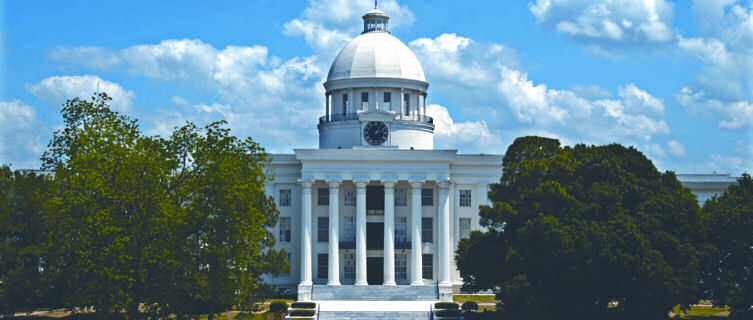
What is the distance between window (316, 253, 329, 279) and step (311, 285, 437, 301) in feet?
11.2

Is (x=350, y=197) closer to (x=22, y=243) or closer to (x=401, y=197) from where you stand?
(x=401, y=197)

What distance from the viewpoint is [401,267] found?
79312mm

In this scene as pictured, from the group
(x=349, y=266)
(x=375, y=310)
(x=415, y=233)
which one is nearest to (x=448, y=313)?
(x=375, y=310)

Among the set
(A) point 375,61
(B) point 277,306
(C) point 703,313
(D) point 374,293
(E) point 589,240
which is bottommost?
(C) point 703,313

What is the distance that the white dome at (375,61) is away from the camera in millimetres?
83562

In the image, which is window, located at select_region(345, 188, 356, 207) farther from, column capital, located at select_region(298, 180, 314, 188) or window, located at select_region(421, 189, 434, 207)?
window, located at select_region(421, 189, 434, 207)

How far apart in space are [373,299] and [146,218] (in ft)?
91.8

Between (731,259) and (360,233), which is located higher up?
(360,233)

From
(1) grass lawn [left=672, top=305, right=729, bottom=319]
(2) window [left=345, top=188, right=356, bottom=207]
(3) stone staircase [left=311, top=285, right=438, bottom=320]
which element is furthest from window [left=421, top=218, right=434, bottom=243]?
(1) grass lawn [left=672, top=305, right=729, bottom=319]

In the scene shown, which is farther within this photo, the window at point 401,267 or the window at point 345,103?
the window at point 345,103

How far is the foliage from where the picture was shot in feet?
161

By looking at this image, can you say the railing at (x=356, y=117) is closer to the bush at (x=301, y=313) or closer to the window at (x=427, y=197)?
the window at (x=427, y=197)

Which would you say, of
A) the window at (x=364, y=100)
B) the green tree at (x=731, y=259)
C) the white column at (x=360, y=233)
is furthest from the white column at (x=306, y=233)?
the green tree at (x=731, y=259)

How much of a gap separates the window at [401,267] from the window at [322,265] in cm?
526
